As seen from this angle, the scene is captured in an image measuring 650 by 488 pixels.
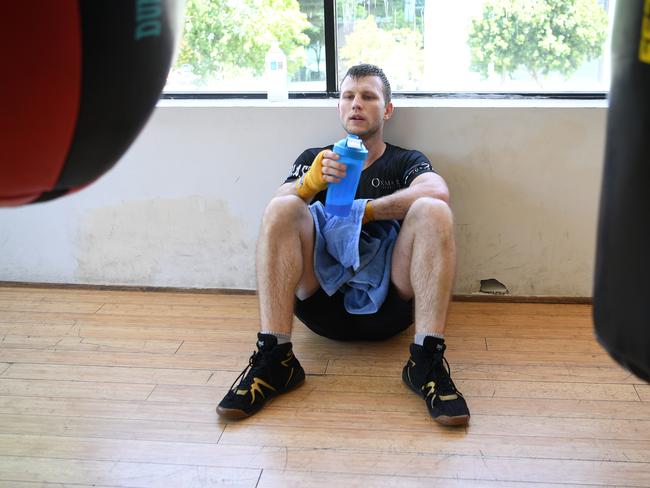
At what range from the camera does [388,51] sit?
8.11 ft

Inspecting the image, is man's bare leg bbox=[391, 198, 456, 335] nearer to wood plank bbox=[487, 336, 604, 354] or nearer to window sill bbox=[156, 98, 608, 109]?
wood plank bbox=[487, 336, 604, 354]

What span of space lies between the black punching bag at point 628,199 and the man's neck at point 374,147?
143 centimetres

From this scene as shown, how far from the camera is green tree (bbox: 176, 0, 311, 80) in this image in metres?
2.49

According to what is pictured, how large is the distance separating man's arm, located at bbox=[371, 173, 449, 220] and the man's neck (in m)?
0.24

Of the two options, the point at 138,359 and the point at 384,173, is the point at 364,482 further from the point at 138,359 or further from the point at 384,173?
the point at 384,173

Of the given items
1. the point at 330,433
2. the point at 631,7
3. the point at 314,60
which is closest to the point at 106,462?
the point at 330,433

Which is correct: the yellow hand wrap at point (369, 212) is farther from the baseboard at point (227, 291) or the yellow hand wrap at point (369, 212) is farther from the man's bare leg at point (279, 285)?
the baseboard at point (227, 291)

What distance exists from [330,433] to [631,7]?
47.6 inches

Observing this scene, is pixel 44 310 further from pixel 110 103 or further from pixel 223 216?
pixel 110 103

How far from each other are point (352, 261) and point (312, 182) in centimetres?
25

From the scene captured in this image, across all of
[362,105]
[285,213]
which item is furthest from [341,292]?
[362,105]

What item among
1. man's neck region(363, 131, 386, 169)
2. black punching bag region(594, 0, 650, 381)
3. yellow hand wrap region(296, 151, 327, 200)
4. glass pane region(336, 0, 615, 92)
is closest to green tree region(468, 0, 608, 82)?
glass pane region(336, 0, 615, 92)

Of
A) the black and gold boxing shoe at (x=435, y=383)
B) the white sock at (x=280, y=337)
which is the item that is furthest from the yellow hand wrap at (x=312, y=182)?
the black and gold boxing shoe at (x=435, y=383)

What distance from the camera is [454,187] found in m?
2.36
